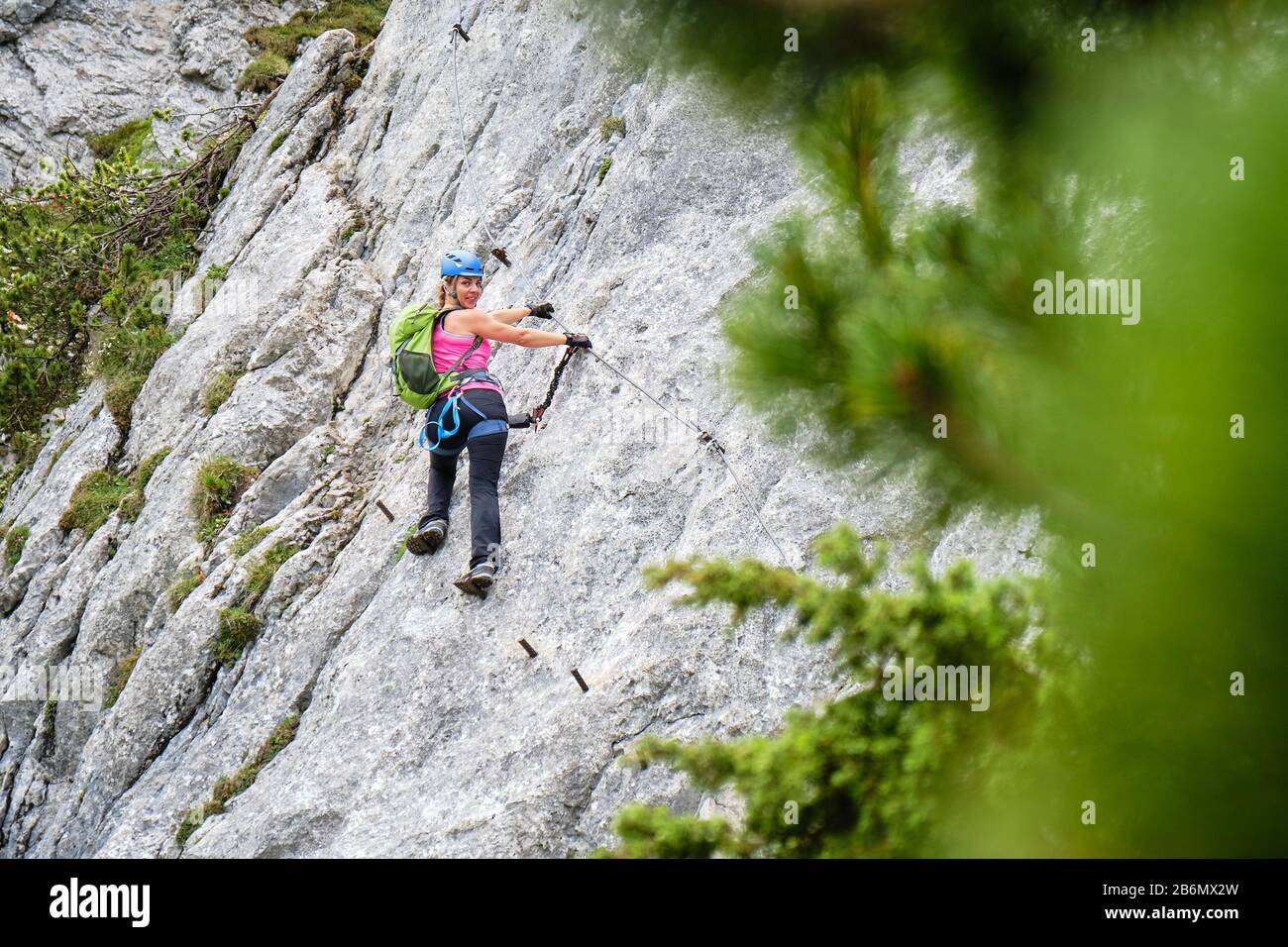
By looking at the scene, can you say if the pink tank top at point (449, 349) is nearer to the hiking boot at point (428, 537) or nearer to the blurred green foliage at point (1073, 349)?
the hiking boot at point (428, 537)

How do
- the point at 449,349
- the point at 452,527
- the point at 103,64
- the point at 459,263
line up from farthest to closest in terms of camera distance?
the point at 103,64
the point at 452,527
the point at 449,349
the point at 459,263

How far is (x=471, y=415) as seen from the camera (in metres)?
9.59

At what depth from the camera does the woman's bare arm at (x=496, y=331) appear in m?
9.42

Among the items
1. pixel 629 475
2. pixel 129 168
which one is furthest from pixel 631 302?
pixel 129 168

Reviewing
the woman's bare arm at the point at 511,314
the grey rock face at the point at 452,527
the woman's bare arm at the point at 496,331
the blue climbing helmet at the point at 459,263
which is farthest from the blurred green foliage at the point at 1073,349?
the blue climbing helmet at the point at 459,263

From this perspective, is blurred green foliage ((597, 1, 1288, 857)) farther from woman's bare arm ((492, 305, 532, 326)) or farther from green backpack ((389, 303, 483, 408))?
green backpack ((389, 303, 483, 408))

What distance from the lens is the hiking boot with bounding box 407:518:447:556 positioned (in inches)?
388

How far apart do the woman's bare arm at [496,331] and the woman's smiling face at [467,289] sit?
234 mm

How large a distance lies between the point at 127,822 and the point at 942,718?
8591 millimetres

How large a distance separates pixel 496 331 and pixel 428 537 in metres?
1.98

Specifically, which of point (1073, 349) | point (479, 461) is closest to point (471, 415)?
point (479, 461)

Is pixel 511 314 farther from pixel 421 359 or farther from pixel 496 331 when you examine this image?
pixel 421 359

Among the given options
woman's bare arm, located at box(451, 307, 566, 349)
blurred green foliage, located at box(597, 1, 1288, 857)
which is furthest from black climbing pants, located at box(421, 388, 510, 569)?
blurred green foliage, located at box(597, 1, 1288, 857)
